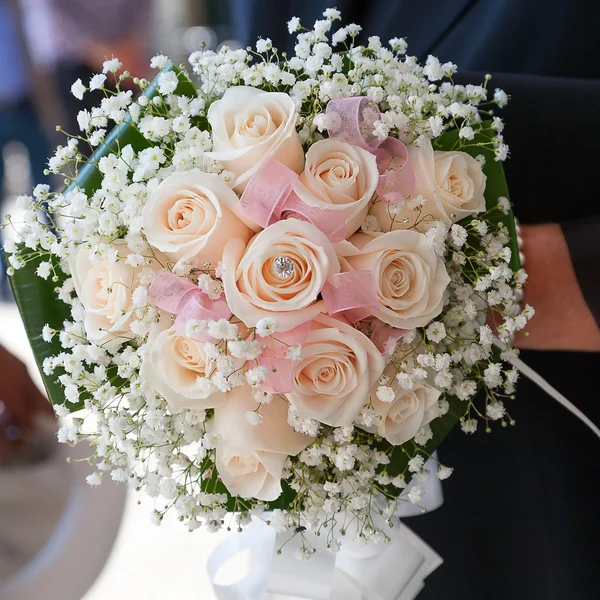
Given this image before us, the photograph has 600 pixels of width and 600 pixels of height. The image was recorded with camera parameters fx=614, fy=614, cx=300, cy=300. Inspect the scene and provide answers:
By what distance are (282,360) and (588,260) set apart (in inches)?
16.9

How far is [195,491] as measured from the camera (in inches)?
27.3

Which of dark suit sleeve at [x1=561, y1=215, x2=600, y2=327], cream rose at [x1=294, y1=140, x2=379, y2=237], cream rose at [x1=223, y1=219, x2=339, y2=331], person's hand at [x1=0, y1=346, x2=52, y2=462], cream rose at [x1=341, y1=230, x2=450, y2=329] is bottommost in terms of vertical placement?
person's hand at [x1=0, y1=346, x2=52, y2=462]

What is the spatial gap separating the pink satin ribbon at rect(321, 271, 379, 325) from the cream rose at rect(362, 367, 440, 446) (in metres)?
0.10

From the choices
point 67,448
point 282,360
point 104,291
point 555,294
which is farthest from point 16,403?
point 555,294

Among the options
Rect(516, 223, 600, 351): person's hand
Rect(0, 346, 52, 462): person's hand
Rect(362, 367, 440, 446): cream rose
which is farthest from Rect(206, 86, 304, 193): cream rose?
Rect(0, 346, 52, 462): person's hand

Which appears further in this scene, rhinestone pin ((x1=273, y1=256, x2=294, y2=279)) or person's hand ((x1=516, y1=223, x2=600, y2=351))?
person's hand ((x1=516, y1=223, x2=600, y2=351))

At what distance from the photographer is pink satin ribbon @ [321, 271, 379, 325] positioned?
0.51 m

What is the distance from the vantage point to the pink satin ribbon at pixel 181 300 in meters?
0.52

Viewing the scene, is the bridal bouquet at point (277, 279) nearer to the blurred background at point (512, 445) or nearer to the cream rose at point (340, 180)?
the cream rose at point (340, 180)

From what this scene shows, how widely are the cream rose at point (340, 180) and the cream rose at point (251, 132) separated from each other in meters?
0.02

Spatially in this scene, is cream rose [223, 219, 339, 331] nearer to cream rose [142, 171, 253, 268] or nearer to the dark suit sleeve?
cream rose [142, 171, 253, 268]

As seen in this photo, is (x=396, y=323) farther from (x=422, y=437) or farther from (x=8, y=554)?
(x=8, y=554)

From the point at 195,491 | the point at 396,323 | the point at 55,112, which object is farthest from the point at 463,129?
the point at 55,112

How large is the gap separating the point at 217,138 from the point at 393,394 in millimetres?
283
